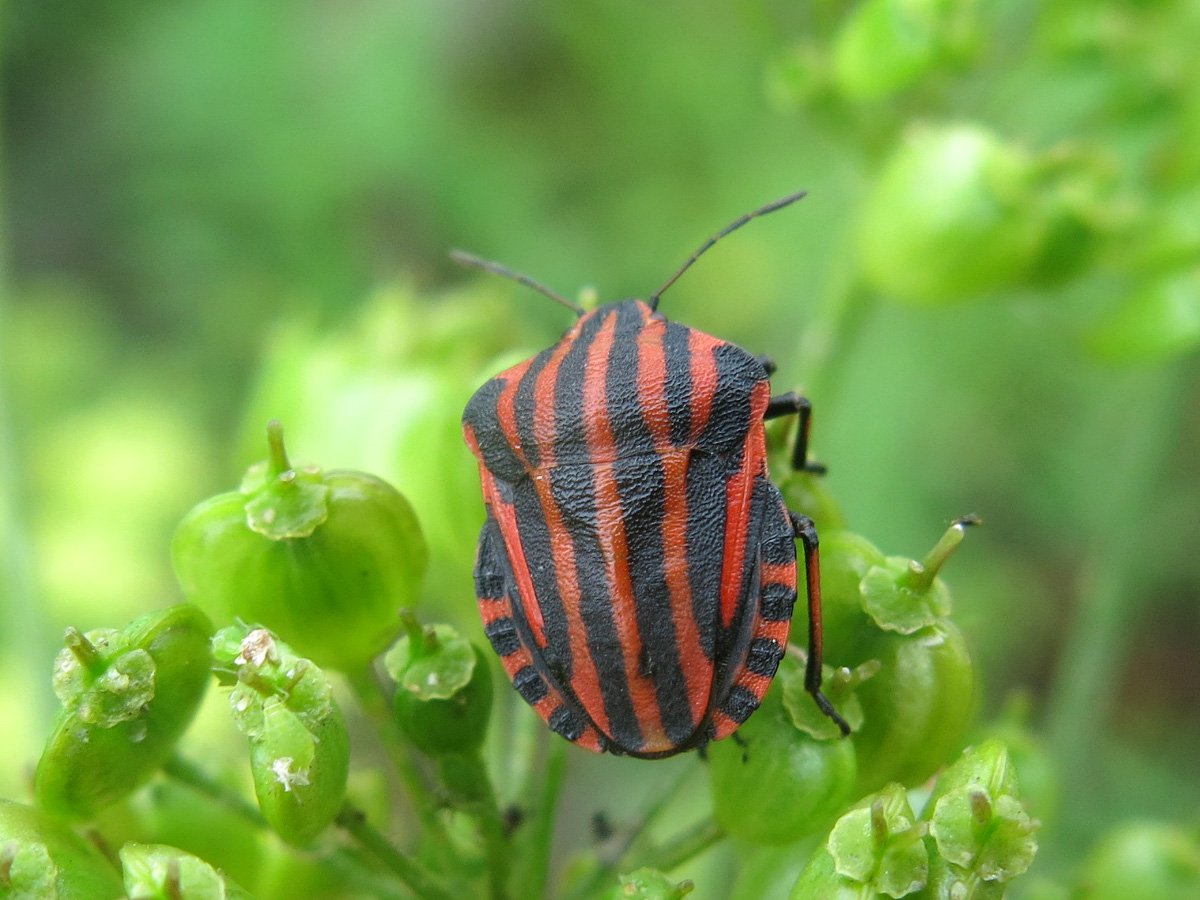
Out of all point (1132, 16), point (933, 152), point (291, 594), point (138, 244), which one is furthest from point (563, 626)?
point (138, 244)

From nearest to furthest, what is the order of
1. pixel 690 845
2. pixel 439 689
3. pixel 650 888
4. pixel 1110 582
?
pixel 650 888 < pixel 439 689 < pixel 690 845 < pixel 1110 582

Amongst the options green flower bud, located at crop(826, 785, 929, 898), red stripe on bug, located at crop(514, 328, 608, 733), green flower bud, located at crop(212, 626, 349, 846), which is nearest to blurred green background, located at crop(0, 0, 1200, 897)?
red stripe on bug, located at crop(514, 328, 608, 733)

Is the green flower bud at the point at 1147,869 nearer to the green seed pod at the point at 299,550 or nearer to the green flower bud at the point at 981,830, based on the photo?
the green flower bud at the point at 981,830

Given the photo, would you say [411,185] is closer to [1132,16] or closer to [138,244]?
[138,244]

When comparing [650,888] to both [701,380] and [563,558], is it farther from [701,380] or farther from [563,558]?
[701,380]

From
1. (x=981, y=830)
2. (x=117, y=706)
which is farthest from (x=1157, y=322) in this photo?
(x=117, y=706)

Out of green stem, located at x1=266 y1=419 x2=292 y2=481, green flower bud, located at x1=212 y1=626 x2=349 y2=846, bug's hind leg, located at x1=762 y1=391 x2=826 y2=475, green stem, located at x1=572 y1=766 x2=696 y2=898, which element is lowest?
green stem, located at x1=572 y1=766 x2=696 y2=898

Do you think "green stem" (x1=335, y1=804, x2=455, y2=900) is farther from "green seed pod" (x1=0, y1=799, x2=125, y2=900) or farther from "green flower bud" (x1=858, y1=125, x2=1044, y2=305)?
"green flower bud" (x1=858, y1=125, x2=1044, y2=305)
